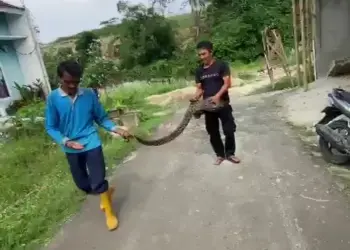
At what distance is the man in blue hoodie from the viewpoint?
3578 mm

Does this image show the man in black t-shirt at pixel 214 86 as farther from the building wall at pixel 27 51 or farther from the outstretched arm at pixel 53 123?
the building wall at pixel 27 51

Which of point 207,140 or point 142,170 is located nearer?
point 142,170

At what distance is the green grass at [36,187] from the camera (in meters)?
4.07

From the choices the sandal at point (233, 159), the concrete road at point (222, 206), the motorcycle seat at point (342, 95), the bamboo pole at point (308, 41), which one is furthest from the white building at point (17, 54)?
the motorcycle seat at point (342, 95)

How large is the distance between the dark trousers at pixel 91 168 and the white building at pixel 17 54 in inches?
324

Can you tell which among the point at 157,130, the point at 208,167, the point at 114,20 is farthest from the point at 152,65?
the point at 208,167

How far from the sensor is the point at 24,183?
5.59 m

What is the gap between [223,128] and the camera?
196 inches

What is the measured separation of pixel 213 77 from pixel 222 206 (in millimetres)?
1484

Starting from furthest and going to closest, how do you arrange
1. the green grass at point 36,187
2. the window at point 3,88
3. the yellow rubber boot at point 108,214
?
the window at point 3,88, the green grass at point 36,187, the yellow rubber boot at point 108,214

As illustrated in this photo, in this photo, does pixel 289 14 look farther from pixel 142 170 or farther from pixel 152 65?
pixel 142 170

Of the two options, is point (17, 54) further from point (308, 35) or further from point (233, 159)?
point (233, 159)

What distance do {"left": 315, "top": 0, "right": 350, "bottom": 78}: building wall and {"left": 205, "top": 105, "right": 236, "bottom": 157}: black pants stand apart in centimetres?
668

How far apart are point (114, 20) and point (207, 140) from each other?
20252 millimetres
